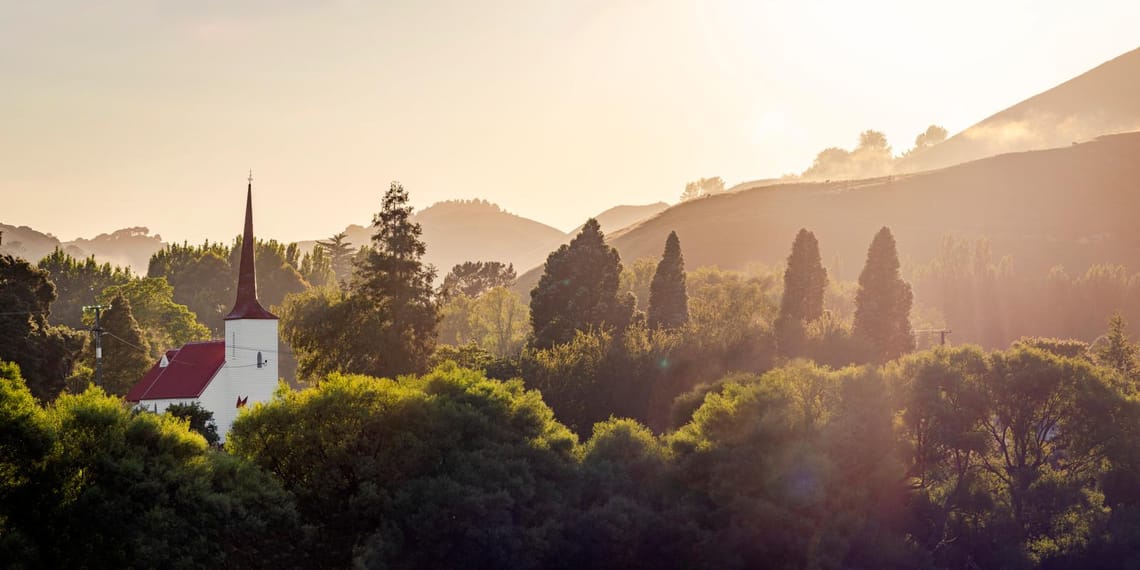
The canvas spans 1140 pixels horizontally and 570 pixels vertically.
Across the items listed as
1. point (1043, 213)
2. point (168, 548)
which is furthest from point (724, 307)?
point (1043, 213)

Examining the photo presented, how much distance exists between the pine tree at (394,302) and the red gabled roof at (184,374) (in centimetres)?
1177

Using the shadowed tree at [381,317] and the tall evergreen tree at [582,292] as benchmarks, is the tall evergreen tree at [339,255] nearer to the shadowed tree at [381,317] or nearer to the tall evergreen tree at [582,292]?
the tall evergreen tree at [582,292]

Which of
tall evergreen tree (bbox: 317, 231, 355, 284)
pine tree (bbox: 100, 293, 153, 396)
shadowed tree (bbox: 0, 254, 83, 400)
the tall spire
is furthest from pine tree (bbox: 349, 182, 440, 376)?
tall evergreen tree (bbox: 317, 231, 355, 284)

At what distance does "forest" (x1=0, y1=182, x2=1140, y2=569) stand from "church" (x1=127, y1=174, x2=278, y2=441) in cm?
546

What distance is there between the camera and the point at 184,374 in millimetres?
68938

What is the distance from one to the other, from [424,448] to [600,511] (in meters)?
7.95

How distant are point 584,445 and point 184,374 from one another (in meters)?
32.0

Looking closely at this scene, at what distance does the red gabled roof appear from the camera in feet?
222

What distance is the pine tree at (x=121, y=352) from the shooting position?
7562 cm

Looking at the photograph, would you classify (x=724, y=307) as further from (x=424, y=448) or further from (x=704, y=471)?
(x=424, y=448)

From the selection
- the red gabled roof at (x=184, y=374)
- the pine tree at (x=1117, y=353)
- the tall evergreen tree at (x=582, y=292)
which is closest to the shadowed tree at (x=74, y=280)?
the red gabled roof at (x=184, y=374)

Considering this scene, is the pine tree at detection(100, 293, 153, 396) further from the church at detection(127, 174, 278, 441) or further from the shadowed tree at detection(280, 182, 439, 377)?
the shadowed tree at detection(280, 182, 439, 377)

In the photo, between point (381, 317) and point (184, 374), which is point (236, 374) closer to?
point (184, 374)

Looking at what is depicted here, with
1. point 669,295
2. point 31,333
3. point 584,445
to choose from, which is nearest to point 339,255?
point 669,295
